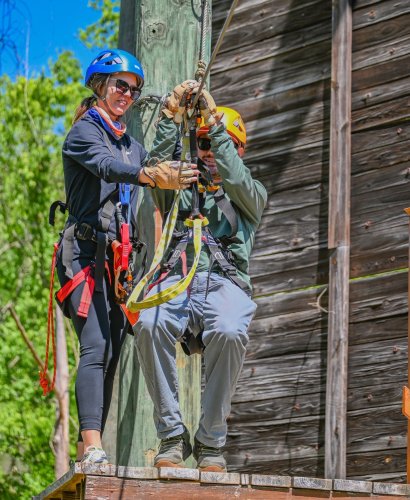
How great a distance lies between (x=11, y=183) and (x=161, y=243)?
1577 cm

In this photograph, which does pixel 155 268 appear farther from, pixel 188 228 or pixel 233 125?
pixel 233 125

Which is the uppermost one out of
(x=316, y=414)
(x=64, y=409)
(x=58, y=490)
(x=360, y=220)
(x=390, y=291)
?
(x=64, y=409)

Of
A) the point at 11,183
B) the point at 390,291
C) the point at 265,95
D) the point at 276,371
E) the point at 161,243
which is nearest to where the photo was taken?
the point at 161,243

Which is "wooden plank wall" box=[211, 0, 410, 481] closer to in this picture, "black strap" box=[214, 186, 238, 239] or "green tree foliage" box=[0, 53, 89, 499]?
"black strap" box=[214, 186, 238, 239]

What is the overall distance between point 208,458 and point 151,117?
215 cm

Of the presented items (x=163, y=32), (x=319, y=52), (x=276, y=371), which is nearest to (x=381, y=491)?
(x=163, y=32)

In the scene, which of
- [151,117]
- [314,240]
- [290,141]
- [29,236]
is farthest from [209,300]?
[29,236]

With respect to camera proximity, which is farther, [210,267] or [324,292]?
[324,292]

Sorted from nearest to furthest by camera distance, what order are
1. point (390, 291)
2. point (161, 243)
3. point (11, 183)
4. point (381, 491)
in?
point (381, 491)
point (161, 243)
point (390, 291)
point (11, 183)

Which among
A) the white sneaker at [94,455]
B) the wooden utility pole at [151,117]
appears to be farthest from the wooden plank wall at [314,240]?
the white sneaker at [94,455]

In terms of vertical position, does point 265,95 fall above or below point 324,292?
above

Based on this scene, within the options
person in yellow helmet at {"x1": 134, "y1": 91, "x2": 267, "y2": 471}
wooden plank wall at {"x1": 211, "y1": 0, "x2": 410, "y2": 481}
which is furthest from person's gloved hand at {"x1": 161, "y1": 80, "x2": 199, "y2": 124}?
wooden plank wall at {"x1": 211, "y1": 0, "x2": 410, "y2": 481}

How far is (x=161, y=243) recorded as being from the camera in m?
5.46

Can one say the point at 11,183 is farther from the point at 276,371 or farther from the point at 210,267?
the point at 210,267
